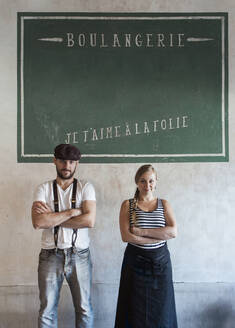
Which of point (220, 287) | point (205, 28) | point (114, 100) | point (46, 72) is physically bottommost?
point (220, 287)

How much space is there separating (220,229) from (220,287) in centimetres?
59

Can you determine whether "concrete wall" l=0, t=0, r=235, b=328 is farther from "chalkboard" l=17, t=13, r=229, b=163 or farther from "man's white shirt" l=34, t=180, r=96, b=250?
"man's white shirt" l=34, t=180, r=96, b=250

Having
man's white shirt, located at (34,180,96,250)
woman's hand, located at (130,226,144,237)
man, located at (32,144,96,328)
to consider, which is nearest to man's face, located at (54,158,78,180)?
man, located at (32,144,96,328)

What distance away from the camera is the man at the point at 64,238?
3.09 metres

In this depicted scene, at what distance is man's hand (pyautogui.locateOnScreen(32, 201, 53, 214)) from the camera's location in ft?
10.2

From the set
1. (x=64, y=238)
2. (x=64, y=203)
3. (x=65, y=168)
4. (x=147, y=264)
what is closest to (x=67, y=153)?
(x=65, y=168)

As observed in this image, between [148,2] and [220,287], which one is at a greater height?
[148,2]

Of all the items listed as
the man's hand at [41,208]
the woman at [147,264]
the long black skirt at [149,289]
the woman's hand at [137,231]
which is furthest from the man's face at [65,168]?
the long black skirt at [149,289]

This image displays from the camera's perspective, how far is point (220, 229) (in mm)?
3859

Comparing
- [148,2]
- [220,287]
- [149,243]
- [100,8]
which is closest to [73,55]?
[100,8]

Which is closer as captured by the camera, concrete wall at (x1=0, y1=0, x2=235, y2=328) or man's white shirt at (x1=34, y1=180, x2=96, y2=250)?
man's white shirt at (x1=34, y1=180, x2=96, y2=250)

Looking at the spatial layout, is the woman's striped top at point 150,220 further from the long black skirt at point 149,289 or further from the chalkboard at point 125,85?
the chalkboard at point 125,85

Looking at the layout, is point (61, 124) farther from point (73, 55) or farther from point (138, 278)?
point (138, 278)

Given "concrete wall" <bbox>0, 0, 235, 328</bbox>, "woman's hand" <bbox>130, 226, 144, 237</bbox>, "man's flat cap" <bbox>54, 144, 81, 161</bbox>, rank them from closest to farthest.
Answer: "woman's hand" <bbox>130, 226, 144, 237</bbox> < "man's flat cap" <bbox>54, 144, 81, 161</bbox> < "concrete wall" <bbox>0, 0, 235, 328</bbox>
